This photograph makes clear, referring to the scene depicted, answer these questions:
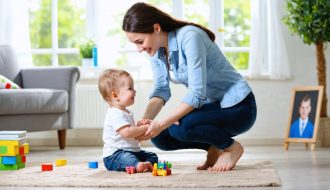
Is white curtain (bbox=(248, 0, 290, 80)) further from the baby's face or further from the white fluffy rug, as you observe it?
the white fluffy rug

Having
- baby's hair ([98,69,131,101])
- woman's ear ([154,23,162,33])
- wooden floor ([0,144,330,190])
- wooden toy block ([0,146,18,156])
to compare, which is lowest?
wooden floor ([0,144,330,190])

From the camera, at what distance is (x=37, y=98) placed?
523 centimetres

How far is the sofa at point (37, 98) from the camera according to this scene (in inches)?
201

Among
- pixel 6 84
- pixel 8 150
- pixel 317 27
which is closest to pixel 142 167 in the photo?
pixel 8 150

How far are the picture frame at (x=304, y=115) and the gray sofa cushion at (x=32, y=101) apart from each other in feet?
5.85

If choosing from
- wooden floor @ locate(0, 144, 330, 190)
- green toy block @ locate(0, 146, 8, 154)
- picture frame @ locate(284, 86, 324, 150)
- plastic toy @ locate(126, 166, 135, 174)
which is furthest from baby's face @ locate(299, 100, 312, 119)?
green toy block @ locate(0, 146, 8, 154)

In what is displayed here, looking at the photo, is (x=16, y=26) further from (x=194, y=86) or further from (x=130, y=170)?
(x=194, y=86)

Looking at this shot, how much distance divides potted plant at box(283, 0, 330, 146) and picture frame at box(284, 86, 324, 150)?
0.13 metres

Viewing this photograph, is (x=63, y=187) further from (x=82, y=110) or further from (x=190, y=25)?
(x=82, y=110)

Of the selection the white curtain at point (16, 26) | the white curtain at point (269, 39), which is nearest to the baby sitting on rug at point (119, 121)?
Result: the white curtain at point (269, 39)

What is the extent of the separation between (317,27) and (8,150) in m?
2.82

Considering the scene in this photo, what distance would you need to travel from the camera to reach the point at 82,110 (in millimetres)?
6070

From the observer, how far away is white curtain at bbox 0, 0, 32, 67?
20.5 ft

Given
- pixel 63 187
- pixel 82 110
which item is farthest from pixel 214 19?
pixel 63 187
